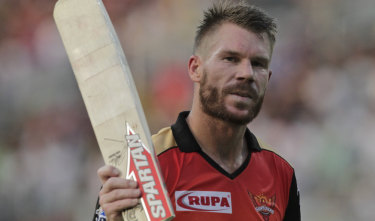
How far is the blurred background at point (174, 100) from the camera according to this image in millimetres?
4207

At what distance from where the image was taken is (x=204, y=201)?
1695 millimetres

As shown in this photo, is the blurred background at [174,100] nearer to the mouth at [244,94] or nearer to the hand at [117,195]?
the mouth at [244,94]

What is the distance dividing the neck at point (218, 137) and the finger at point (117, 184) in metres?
0.49

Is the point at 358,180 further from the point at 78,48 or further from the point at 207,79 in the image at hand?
the point at 78,48

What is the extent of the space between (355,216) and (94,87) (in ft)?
10.4

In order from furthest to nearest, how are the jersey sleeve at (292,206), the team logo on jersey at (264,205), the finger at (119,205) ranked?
the jersey sleeve at (292,206), the team logo on jersey at (264,205), the finger at (119,205)

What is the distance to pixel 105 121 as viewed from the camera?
1.49 meters

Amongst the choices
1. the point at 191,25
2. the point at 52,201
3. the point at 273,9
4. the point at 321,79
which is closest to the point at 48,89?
the point at 52,201

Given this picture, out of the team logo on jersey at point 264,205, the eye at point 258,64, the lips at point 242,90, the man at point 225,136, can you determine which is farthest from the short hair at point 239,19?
the team logo on jersey at point 264,205

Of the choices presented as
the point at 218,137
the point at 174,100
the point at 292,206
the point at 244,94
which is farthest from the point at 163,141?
the point at 174,100

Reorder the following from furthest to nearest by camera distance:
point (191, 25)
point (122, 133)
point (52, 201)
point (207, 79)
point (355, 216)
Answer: point (191, 25)
point (52, 201)
point (355, 216)
point (207, 79)
point (122, 133)

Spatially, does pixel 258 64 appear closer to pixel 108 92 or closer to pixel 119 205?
pixel 108 92

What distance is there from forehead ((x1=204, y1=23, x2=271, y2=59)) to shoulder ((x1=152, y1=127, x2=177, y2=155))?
0.33 metres

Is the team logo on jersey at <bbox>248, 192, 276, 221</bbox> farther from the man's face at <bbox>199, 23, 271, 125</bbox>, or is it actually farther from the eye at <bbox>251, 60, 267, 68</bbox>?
the eye at <bbox>251, 60, 267, 68</bbox>
